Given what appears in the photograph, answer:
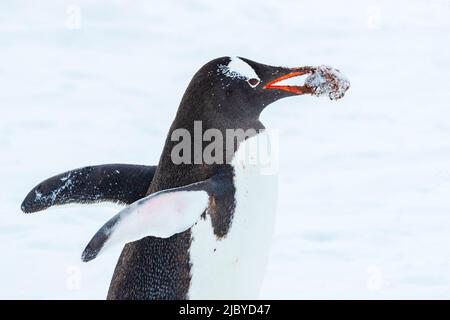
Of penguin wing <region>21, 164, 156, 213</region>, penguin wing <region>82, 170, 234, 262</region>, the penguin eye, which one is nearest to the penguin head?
the penguin eye

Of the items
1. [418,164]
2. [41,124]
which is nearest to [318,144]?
[418,164]

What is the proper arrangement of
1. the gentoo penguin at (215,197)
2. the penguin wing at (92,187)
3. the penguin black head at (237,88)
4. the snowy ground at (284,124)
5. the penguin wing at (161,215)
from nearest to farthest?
the penguin wing at (161,215) → the gentoo penguin at (215,197) → the penguin black head at (237,88) → the penguin wing at (92,187) → the snowy ground at (284,124)

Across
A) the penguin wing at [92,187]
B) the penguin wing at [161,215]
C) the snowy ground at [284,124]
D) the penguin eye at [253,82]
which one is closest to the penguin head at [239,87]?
the penguin eye at [253,82]

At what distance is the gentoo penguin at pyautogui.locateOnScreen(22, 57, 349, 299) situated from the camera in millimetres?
3234

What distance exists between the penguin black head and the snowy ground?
0.62 m

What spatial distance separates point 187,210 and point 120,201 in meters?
0.58

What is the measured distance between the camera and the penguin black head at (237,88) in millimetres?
3379

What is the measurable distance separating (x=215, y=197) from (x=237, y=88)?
0.44 meters

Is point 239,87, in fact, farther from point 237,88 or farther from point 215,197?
point 215,197

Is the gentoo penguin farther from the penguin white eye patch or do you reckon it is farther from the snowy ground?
the snowy ground
